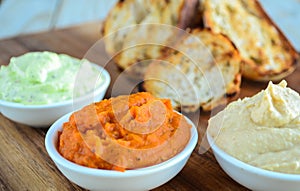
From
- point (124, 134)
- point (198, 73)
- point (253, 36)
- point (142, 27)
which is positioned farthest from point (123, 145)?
point (253, 36)

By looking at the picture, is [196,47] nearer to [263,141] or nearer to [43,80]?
[43,80]

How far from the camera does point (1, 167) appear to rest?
1.88 meters

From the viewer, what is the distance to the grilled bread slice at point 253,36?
262cm

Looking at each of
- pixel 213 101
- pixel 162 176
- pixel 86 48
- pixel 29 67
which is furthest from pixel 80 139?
pixel 86 48

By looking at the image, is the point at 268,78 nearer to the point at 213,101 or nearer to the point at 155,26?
the point at 213,101

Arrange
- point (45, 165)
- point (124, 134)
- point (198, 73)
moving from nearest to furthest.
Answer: point (124, 134)
point (45, 165)
point (198, 73)

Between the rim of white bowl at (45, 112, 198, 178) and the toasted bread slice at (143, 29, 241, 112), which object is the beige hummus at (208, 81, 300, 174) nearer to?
the rim of white bowl at (45, 112, 198, 178)

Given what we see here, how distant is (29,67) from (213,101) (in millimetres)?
996

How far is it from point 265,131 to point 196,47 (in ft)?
3.27

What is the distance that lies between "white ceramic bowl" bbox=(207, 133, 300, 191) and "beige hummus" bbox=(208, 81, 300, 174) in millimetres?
22

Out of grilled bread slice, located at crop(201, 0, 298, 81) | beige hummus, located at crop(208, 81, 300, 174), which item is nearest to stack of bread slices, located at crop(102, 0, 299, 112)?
grilled bread slice, located at crop(201, 0, 298, 81)

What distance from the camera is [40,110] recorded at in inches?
81.8

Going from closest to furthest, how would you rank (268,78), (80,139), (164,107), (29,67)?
(80,139) < (164,107) < (29,67) < (268,78)

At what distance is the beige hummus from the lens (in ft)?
5.13
